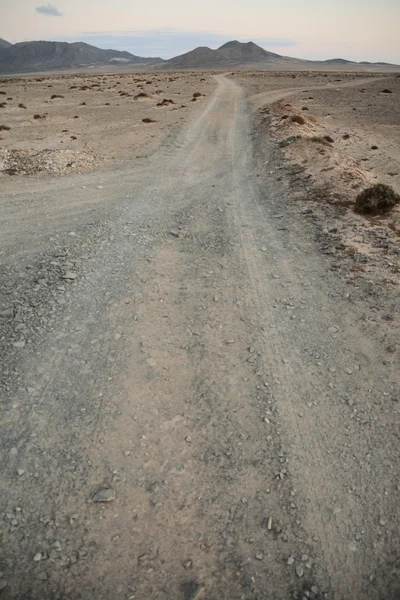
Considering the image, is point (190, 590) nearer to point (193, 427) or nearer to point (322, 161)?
point (193, 427)

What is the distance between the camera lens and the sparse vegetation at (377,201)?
10.8 meters

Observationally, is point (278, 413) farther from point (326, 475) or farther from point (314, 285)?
point (314, 285)

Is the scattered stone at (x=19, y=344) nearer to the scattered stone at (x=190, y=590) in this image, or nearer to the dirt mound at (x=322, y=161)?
the scattered stone at (x=190, y=590)

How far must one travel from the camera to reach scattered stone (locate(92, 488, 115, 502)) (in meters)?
4.20

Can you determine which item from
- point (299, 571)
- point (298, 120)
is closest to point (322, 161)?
point (298, 120)

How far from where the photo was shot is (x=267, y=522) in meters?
4.06

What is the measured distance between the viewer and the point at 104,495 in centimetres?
424

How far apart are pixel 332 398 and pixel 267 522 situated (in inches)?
82.6

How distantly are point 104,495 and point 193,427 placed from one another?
1397 millimetres

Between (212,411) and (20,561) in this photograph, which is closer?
(20,561)

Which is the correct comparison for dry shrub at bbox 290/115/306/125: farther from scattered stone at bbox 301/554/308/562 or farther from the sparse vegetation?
scattered stone at bbox 301/554/308/562

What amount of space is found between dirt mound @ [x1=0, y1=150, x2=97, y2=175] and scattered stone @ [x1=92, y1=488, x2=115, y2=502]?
14.9 meters

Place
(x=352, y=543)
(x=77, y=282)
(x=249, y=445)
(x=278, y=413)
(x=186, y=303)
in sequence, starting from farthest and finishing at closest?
1. (x=77, y=282)
2. (x=186, y=303)
3. (x=278, y=413)
4. (x=249, y=445)
5. (x=352, y=543)

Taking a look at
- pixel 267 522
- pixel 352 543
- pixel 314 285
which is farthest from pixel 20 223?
pixel 352 543
